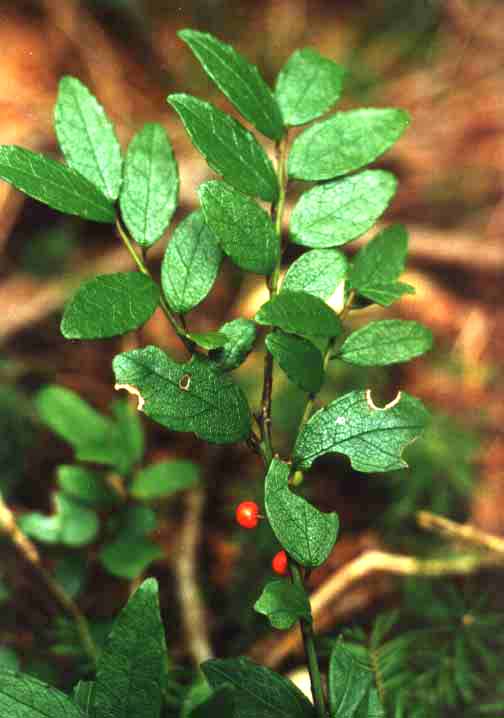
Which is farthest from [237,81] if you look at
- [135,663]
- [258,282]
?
[258,282]

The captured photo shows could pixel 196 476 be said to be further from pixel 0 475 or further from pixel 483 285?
pixel 483 285

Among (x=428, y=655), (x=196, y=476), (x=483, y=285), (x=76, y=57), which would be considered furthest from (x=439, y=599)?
(x=76, y=57)

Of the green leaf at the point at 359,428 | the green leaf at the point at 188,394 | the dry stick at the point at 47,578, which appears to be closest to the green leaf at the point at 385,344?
the green leaf at the point at 359,428

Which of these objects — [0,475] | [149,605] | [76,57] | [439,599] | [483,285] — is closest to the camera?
[149,605]

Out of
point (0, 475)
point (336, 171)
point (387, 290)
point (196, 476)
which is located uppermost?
point (336, 171)

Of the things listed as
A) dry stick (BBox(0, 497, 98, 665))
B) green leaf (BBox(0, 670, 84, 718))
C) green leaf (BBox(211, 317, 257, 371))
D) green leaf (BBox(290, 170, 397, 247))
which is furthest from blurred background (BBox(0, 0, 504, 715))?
green leaf (BBox(290, 170, 397, 247))

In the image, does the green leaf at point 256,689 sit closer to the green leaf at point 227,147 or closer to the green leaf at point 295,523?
the green leaf at point 295,523
